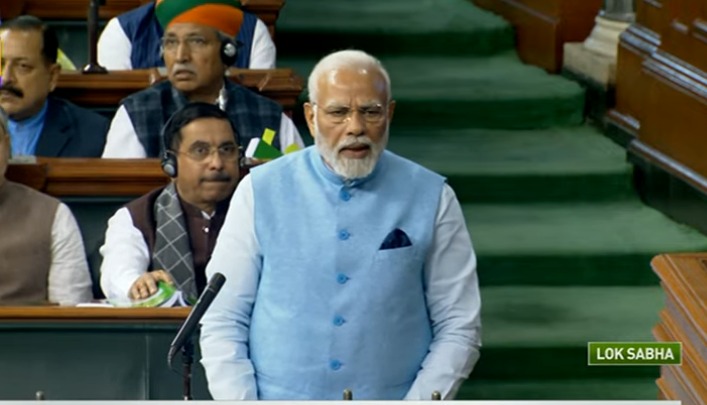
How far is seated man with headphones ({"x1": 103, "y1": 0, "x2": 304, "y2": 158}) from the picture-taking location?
7418mm

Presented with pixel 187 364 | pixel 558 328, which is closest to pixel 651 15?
pixel 558 328

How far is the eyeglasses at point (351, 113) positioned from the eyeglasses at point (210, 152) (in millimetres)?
1461

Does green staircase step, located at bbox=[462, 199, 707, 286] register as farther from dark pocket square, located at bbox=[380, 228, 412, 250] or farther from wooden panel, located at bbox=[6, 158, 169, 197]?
dark pocket square, located at bbox=[380, 228, 412, 250]

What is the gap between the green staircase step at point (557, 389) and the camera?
7.15 metres

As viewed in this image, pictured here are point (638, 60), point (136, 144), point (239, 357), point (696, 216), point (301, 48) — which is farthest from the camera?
point (301, 48)

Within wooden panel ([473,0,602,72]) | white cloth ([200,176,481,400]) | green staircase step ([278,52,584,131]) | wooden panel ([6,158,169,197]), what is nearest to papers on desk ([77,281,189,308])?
wooden panel ([6,158,169,197])

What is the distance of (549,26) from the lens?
9633 mm

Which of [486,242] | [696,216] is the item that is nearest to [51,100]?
[486,242]

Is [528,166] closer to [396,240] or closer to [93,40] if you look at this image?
[93,40]

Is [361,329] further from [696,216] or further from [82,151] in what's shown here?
[696,216]

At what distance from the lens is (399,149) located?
8.98 metres

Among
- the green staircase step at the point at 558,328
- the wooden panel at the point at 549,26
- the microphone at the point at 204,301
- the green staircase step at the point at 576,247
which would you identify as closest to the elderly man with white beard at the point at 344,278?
the microphone at the point at 204,301

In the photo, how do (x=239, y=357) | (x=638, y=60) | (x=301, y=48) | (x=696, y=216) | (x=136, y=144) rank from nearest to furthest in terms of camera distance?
(x=239, y=357), (x=136, y=144), (x=696, y=216), (x=638, y=60), (x=301, y=48)

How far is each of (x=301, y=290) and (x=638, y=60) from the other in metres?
3.88
